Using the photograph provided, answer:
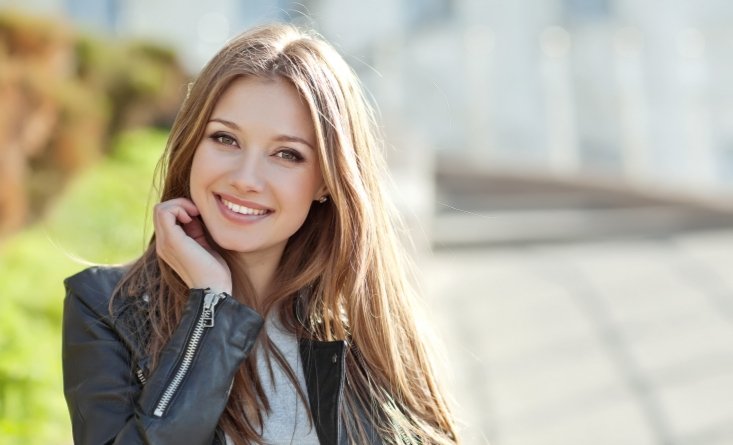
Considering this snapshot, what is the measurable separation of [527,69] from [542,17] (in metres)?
1.38

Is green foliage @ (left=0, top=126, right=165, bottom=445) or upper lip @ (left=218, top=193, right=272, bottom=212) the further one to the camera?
green foliage @ (left=0, top=126, right=165, bottom=445)

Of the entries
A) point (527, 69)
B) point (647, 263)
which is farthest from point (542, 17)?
point (647, 263)

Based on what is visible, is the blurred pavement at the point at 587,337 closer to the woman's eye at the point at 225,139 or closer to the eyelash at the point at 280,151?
the eyelash at the point at 280,151

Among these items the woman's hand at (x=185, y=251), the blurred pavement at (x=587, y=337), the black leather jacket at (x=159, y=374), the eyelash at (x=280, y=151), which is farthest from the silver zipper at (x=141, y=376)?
the blurred pavement at (x=587, y=337)

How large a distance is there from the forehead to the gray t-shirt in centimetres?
53

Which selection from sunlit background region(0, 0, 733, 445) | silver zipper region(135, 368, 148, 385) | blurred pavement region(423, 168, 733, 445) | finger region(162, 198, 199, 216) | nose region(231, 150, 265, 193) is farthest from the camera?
blurred pavement region(423, 168, 733, 445)

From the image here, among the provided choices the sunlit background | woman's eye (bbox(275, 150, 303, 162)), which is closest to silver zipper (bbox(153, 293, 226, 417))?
woman's eye (bbox(275, 150, 303, 162))

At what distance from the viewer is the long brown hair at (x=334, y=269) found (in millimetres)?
2238

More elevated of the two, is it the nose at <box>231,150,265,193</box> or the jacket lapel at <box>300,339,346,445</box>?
the nose at <box>231,150,265,193</box>

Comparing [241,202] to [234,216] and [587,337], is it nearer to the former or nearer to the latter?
[234,216]

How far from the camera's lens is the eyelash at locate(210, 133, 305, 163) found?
2.25m

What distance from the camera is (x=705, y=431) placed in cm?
545

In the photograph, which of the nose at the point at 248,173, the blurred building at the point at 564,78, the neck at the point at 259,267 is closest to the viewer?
the nose at the point at 248,173

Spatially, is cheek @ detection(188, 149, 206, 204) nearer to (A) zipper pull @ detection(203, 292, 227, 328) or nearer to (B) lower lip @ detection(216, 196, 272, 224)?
(B) lower lip @ detection(216, 196, 272, 224)
